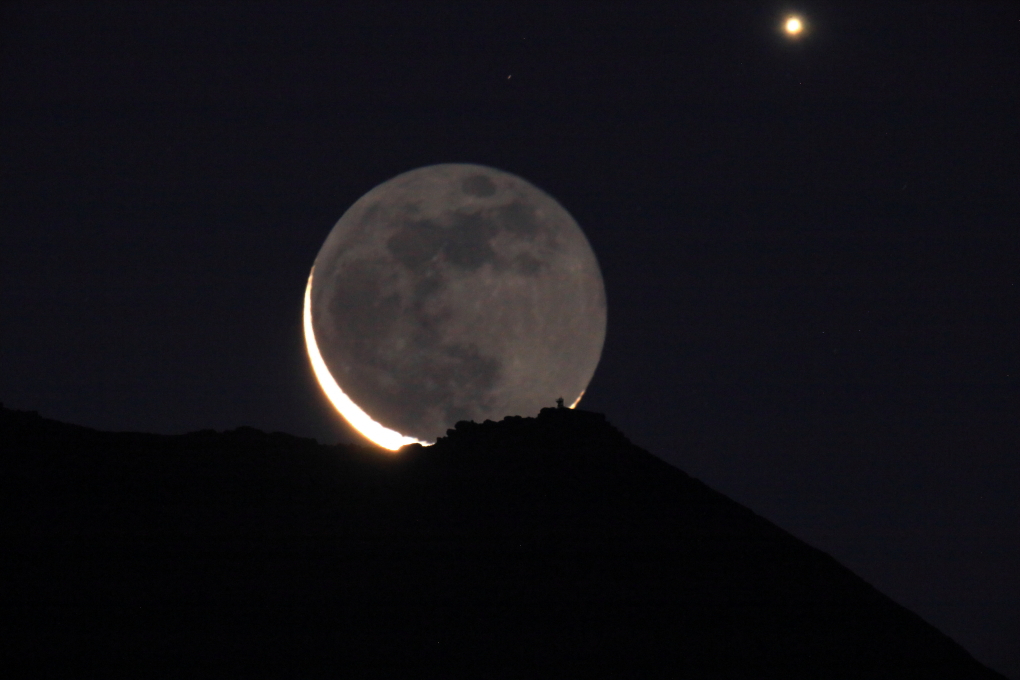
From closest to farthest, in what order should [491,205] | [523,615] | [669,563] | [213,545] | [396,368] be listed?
[523,615]
[213,545]
[669,563]
[396,368]
[491,205]

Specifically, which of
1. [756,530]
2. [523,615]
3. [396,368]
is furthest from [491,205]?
[523,615]

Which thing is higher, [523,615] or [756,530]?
[756,530]

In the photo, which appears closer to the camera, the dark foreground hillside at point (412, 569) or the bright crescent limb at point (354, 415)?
the dark foreground hillside at point (412, 569)

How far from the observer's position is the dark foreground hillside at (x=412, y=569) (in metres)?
18.9

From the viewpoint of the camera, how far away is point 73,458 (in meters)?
26.2

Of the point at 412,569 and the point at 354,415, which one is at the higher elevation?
the point at 354,415

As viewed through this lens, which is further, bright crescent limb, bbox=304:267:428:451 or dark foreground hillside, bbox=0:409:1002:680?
bright crescent limb, bbox=304:267:428:451

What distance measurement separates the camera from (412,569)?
71.5 feet

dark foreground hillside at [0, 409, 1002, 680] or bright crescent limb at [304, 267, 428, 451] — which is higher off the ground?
bright crescent limb at [304, 267, 428, 451]

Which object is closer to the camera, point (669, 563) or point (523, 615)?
point (523, 615)

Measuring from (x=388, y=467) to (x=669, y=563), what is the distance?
868cm

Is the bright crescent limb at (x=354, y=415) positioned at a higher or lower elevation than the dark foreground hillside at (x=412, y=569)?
higher

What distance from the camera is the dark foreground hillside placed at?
18.9 metres

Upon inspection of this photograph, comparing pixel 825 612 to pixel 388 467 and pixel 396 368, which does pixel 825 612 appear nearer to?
pixel 388 467
